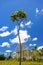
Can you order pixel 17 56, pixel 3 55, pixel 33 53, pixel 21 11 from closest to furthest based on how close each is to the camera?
pixel 21 11
pixel 17 56
pixel 33 53
pixel 3 55

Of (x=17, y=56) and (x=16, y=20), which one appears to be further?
(x=17, y=56)

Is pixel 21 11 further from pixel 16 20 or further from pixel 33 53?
pixel 33 53

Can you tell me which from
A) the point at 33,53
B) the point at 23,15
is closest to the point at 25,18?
the point at 23,15

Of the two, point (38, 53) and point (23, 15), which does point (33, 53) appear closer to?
point (38, 53)

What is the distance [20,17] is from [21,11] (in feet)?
3.06

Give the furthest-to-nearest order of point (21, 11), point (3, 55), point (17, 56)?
Answer: point (3, 55) < point (17, 56) < point (21, 11)

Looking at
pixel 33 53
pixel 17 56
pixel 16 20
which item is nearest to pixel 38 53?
pixel 33 53

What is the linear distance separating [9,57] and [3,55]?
328cm

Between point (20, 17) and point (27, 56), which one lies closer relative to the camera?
point (20, 17)

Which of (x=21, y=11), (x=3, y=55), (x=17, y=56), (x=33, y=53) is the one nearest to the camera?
(x=21, y=11)

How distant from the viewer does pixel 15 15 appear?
108 feet

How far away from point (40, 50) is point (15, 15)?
102 ft

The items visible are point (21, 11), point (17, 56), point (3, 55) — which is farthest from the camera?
point (3, 55)

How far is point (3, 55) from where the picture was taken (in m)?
64.7
